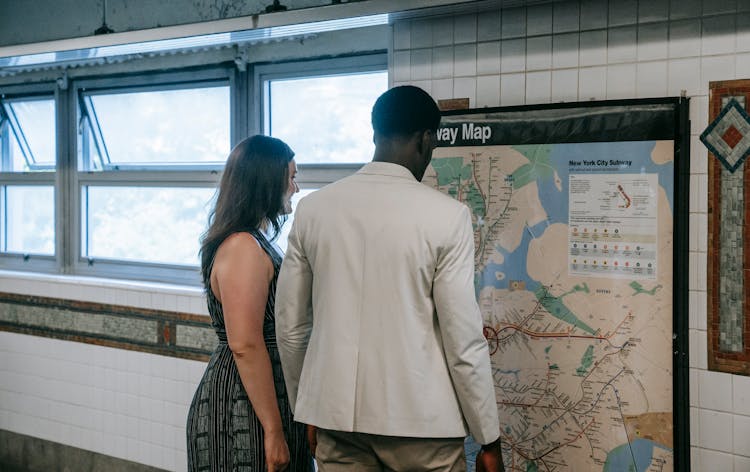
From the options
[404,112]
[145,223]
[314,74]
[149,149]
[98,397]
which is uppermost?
[314,74]

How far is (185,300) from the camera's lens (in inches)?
148

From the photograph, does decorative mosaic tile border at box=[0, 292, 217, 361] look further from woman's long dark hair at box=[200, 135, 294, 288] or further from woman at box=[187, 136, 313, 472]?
woman's long dark hair at box=[200, 135, 294, 288]

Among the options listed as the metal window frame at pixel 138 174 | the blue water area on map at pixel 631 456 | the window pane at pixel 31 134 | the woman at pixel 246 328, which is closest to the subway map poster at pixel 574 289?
the blue water area on map at pixel 631 456

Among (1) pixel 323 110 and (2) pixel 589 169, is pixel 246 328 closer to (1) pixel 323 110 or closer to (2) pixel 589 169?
(2) pixel 589 169

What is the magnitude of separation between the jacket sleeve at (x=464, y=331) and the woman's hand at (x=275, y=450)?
686 mm

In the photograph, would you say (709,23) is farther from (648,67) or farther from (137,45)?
(137,45)

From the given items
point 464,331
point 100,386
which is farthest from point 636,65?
point 100,386

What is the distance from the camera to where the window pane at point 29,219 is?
15.5 ft

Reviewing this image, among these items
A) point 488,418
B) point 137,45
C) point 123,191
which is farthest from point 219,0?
point 488,418

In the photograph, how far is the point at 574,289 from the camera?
2398 millimetres

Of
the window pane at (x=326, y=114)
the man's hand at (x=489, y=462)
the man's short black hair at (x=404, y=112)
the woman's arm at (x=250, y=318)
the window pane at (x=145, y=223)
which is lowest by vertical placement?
the man's hand at (x=489, y=462)

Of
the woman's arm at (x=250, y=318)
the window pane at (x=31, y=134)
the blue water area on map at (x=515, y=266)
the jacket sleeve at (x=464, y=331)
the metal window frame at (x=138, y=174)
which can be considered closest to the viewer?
the jacket sleeve at (x=464, y=331)

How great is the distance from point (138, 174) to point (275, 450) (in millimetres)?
2497

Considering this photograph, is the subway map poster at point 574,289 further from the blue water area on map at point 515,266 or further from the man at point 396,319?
the man at point 396,319
